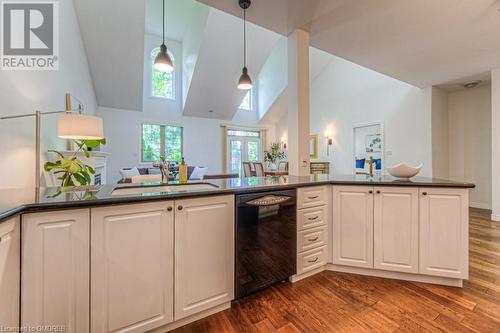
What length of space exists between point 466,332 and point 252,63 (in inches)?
253

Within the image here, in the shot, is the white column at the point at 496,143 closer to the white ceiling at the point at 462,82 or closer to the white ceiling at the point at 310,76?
the white ceiling at the point at 462,82

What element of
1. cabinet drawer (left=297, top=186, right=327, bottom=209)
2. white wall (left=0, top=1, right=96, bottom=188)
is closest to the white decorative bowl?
cabinet drawer (left=297, top=186, right=327, bottom=209)

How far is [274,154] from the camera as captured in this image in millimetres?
8984

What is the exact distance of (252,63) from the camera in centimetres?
624

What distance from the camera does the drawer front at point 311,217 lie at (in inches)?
73.7

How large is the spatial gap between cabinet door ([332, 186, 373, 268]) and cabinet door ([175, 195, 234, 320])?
3.52 ft

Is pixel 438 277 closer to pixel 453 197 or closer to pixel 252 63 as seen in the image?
pixel 453 197

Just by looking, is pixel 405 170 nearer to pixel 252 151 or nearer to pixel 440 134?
pixel 440 134

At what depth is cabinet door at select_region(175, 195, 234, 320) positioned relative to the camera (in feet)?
4.40

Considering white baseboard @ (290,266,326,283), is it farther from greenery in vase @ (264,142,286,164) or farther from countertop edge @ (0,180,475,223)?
greenery in vase @ (264,142,286,164)

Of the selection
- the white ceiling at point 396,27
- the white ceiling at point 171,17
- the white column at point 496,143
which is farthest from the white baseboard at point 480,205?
the white ceiling at point 171,17

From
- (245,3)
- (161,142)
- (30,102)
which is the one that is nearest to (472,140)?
(245,3)

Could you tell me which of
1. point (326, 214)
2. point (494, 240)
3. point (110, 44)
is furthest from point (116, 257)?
point (110, 44)

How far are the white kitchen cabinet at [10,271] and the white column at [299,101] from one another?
242 centimetres
